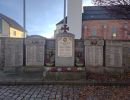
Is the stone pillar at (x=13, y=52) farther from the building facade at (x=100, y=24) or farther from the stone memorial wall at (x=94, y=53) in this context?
the building facade at (x=100, y=24)

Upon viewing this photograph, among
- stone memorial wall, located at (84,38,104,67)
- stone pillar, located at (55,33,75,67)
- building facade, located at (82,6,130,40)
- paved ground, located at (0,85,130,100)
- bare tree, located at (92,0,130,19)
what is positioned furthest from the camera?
building facade, located at (82,6,130,40)

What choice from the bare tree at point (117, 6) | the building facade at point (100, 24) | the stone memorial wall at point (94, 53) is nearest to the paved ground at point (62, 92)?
the stone memorial wall at point (94, 53)

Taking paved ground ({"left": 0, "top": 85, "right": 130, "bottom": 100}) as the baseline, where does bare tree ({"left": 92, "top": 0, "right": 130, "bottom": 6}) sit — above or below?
above

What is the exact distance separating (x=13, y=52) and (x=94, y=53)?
173 inches

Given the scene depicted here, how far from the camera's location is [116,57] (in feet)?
48.6

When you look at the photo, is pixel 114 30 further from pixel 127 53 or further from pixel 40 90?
pixel 40 90

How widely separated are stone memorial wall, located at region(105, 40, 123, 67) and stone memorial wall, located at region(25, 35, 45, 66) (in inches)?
135

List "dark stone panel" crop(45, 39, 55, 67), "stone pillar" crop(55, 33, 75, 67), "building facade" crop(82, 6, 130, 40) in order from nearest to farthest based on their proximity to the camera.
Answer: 1. "stone pillar" crop(55, 33, 75, 67)
2. "dark stone panel" crop(45, 39, 55, 67)
3. "building facade" crop(82, 6, 130, 40)

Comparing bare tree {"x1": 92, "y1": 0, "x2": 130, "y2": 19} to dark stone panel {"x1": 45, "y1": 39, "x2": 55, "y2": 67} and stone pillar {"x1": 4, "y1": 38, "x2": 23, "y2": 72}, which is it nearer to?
dark stone panel {"x1": 45, "y1": 39, "x2": 55, "y2": 67}

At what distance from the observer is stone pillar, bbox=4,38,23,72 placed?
15.2 meters

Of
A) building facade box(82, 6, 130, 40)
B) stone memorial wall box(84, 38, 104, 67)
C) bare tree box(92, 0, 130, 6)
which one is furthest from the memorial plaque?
building facade box(82, 6, 130, 40)

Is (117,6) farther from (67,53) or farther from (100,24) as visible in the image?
(100,24)

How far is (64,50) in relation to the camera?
46.5ft

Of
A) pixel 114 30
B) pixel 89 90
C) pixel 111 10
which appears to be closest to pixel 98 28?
pixel 114 30
